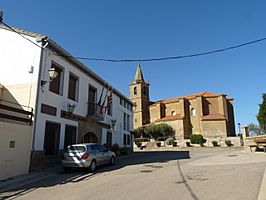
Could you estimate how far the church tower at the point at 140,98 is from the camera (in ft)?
211

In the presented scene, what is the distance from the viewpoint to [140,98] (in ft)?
215

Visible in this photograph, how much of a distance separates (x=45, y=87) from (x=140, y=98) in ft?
173

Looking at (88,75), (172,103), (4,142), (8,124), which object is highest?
(172,103)

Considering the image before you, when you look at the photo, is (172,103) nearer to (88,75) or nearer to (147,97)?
(147,97)

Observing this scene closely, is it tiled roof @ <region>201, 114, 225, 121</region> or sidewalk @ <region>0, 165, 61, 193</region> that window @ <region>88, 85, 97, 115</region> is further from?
tiled roof @ <region>201, 114, 225, 121</region>

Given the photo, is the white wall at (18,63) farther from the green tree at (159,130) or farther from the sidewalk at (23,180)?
the green tree at (159,130)

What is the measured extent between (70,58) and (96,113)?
4.87 meters

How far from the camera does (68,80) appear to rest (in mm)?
15609

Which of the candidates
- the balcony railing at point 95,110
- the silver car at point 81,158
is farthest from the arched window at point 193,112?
the silver car at point 81,158

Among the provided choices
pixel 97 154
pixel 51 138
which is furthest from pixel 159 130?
pixel 97 154

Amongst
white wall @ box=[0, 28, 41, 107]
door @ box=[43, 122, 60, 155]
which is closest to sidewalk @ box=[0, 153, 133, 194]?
door @ box=[43, 122, 60, 155]

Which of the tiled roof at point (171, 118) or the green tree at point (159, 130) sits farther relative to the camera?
the tiled roof at point (171, 118)

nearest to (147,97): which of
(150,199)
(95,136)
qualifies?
(95,136)

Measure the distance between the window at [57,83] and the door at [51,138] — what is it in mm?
2134
